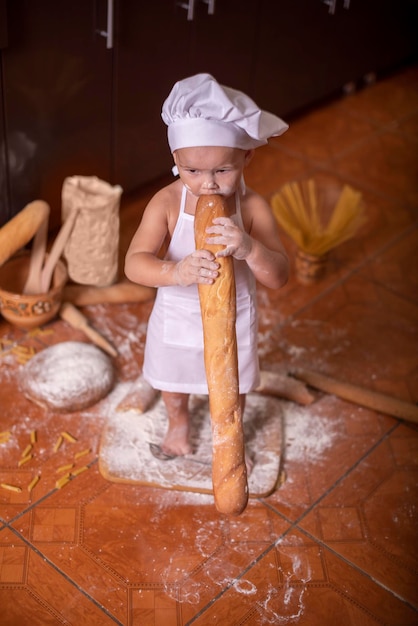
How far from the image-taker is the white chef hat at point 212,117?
3.83 ft

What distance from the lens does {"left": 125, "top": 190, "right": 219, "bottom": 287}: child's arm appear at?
1.24 metres

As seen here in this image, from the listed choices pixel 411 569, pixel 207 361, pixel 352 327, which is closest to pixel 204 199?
pixel 207 361

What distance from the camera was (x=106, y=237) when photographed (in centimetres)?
204

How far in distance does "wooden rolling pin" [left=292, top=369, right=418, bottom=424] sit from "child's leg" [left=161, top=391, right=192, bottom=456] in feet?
1.17

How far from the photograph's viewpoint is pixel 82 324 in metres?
1.99

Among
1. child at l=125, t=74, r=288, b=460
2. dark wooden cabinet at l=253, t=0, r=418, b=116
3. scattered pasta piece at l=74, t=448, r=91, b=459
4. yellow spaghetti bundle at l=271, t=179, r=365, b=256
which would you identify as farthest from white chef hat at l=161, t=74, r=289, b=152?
dark wooden cabinet at l=253, t=0, r=418, b=116

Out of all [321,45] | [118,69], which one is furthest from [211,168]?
[321,45]

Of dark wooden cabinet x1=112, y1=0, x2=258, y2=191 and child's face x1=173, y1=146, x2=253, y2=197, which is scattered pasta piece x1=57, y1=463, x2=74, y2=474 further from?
dark wooden cabinet x1=112, y1=0, x2=258, y2=191

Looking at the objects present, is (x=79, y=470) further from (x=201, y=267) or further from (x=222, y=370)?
(x=201, y=267)

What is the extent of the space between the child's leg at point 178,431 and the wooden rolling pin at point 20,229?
55 centimetres

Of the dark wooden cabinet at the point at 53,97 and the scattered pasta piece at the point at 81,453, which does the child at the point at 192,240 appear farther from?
the dark wooden cabinet at the point at 53,97

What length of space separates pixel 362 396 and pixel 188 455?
449 millimetres

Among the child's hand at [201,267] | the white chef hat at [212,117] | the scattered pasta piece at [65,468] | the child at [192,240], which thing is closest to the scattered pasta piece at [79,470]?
the scattered pasta piece at [65,468]

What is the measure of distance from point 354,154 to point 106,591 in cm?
200
